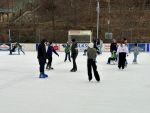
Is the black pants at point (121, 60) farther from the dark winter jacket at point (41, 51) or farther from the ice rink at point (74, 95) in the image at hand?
the dark winter jacket at point (41, 51)

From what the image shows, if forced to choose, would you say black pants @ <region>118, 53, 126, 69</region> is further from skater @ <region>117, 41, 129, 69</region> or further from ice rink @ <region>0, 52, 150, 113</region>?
ice rink @ <region>0, 52, 150, 113</region>

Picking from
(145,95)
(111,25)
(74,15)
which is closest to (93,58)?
(145,95)

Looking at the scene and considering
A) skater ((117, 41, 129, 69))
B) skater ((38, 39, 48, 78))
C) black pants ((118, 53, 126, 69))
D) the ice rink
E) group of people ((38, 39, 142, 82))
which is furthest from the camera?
skater ((117, 41, 129, 69))

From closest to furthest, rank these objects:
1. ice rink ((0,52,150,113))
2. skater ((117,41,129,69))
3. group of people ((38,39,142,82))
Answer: ice rink ((0,52,150,113))
group of people ((38,39,142,82))
skater ((117,41,129,69))

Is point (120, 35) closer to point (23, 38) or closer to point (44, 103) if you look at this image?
point (23, 38)

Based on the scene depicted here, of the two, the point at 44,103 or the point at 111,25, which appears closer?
the point at 44,103

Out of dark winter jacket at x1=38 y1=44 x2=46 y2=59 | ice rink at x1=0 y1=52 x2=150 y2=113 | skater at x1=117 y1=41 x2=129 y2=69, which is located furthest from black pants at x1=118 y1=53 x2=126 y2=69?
dark winter jacket at x1=38 y1=44 x2=46 y2=59

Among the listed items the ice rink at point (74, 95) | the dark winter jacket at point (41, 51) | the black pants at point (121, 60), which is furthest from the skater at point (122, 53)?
the dark winter jacket at point (41, 51)

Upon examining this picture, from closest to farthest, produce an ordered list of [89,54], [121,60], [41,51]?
1. [89,54]
2. [41,51]
3. [121,60]

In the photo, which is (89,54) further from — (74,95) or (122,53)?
(122,53)

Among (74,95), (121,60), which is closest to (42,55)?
(74,95)

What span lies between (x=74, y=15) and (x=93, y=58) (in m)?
54.8

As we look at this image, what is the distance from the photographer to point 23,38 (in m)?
62.8

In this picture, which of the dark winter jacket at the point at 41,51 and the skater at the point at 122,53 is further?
the skater at the point at 122,53
